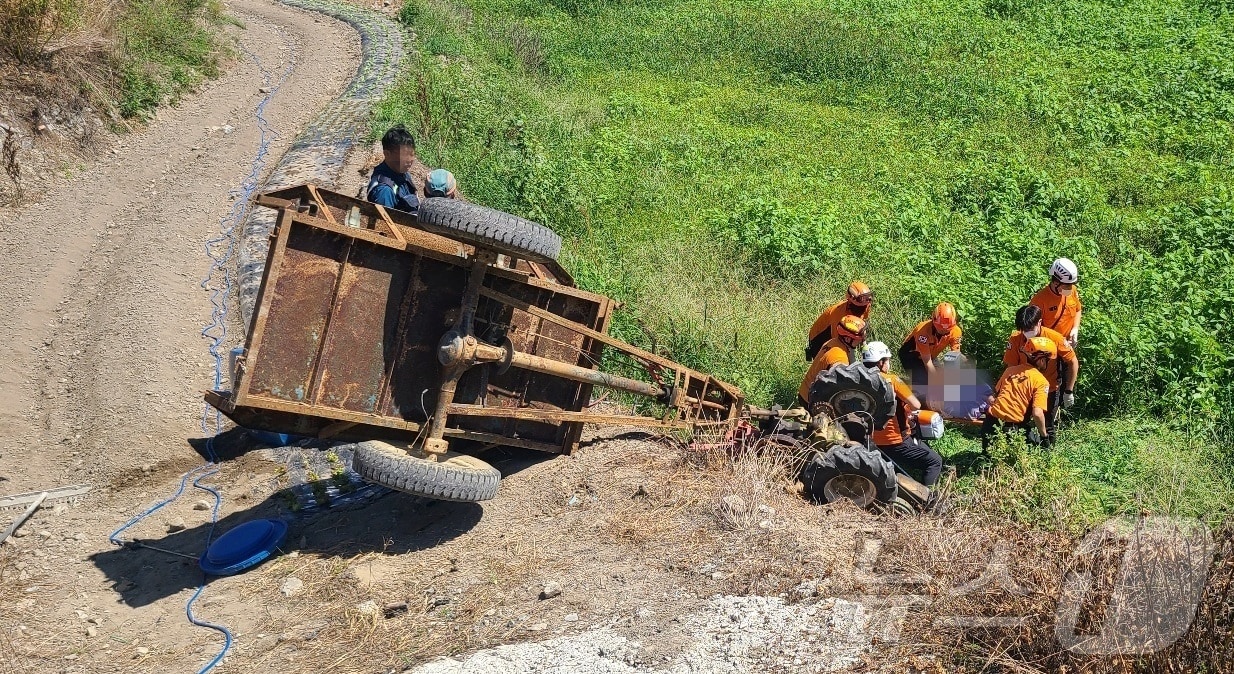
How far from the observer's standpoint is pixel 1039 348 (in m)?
8.64

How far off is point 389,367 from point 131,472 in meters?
2.85

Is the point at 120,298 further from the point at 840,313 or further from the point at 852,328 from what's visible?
the point at 852,328

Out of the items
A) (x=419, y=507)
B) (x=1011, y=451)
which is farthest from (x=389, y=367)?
(x=1011, y=451)

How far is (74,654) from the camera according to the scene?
19.5ft

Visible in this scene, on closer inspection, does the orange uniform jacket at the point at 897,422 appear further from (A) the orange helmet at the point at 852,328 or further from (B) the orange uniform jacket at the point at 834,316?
(B) the orange uniform jacket at the point at 834,316

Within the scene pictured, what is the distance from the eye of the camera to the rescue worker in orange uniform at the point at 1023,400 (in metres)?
8.51

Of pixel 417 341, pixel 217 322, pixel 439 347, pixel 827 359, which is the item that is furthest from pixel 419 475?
pixel 217 322

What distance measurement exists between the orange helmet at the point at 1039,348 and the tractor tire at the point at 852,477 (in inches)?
87.4

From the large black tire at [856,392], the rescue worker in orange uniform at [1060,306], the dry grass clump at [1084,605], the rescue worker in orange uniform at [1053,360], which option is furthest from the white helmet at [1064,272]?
the dry grass clump at [1084,605]

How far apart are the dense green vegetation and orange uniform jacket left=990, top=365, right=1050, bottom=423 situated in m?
0.65

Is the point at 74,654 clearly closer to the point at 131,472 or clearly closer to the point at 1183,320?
the point at 131,472

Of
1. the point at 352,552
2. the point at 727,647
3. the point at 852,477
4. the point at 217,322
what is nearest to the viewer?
the point at 727,647

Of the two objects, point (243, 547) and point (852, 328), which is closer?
point (243, 547)

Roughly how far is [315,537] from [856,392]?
4.06 meters
